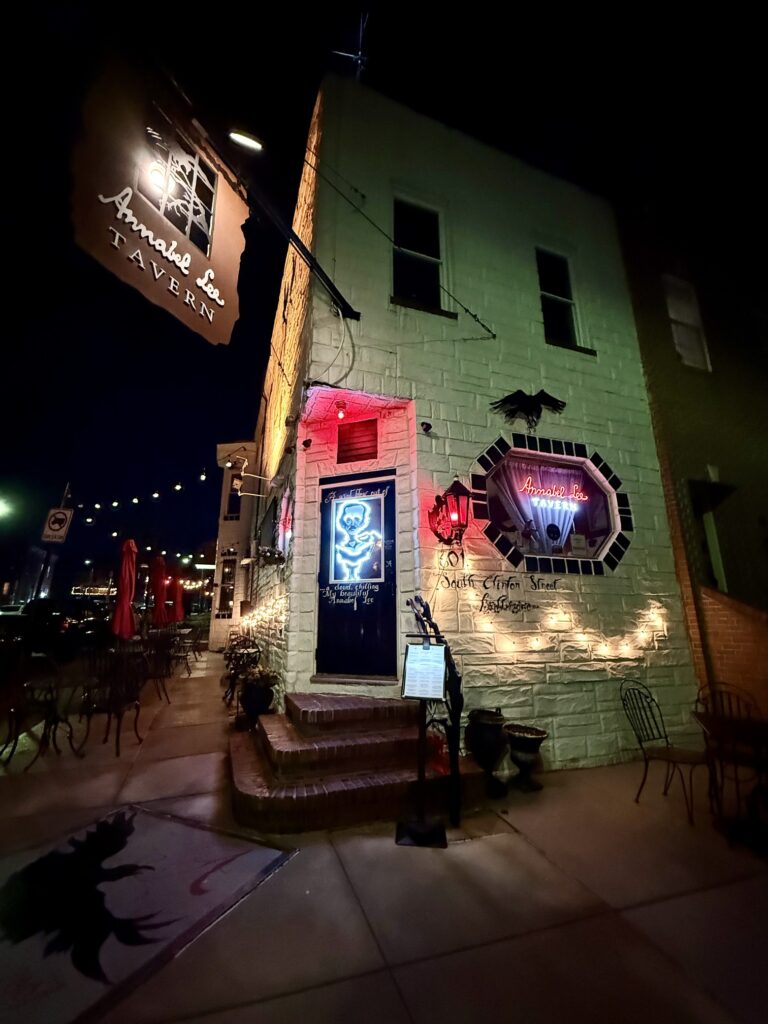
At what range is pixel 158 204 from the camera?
3.91 metres

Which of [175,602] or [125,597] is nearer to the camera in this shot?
[125,597]

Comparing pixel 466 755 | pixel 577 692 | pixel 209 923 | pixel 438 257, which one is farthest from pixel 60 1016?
pixel 438 257

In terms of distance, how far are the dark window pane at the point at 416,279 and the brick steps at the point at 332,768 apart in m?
5.84

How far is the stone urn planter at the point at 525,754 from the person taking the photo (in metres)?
4.32

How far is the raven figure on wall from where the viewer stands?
5.95 metres

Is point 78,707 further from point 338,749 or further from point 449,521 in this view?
point 449,521

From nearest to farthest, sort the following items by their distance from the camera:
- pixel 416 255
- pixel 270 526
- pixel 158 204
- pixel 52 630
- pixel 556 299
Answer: pixel 158 204, pixel 416 255, pixel 556 299, pixel 270 526, pixel 52 630

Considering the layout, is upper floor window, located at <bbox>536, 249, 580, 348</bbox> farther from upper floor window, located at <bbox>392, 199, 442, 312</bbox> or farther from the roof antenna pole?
the roof antenna pole

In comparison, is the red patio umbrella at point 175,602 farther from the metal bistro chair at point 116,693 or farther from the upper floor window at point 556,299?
the upper floor window at point 556,299

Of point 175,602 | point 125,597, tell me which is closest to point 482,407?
point 125,597

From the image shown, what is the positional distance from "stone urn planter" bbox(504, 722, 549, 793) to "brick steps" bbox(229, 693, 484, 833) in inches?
19.9

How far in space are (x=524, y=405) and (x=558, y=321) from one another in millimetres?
2530

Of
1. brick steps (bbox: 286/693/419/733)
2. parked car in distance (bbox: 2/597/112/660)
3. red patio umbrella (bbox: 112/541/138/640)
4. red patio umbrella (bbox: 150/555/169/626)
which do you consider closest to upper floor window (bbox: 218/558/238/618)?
parked car in distance (bbox: 2/597/112/660)

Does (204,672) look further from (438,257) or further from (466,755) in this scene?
(438,257)
